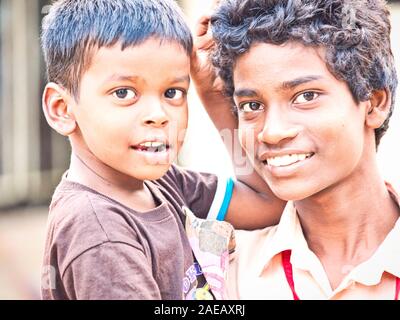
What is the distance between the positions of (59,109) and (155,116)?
203 millimetres

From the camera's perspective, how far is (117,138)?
1337mm

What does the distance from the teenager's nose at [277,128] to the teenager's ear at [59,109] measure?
377 millimetres

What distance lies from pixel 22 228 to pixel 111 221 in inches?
17.9

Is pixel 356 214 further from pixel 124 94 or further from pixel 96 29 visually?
pixel 96 29

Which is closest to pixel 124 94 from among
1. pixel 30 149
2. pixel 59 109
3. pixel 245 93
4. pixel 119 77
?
pixel 119 77

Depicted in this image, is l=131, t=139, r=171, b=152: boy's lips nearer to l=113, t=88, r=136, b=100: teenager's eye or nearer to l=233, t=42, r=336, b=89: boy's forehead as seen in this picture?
l=113, t=88, r=136, b=100: teenager's eye

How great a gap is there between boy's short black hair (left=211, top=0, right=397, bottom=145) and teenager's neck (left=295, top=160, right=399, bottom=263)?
0.65 ft

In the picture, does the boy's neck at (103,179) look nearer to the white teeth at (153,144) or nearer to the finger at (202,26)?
the white teeth at (153,144)

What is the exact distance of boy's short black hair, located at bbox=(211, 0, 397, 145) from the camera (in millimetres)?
1363

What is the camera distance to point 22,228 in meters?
1.64

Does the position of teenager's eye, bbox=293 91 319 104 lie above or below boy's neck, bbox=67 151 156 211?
above

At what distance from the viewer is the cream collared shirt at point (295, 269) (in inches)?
56.7

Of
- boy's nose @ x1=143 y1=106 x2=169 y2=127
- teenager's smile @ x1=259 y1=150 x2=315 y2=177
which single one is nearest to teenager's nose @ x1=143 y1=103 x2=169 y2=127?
boy's nose @ x1=143 y1=106 x2=169 y2=127
